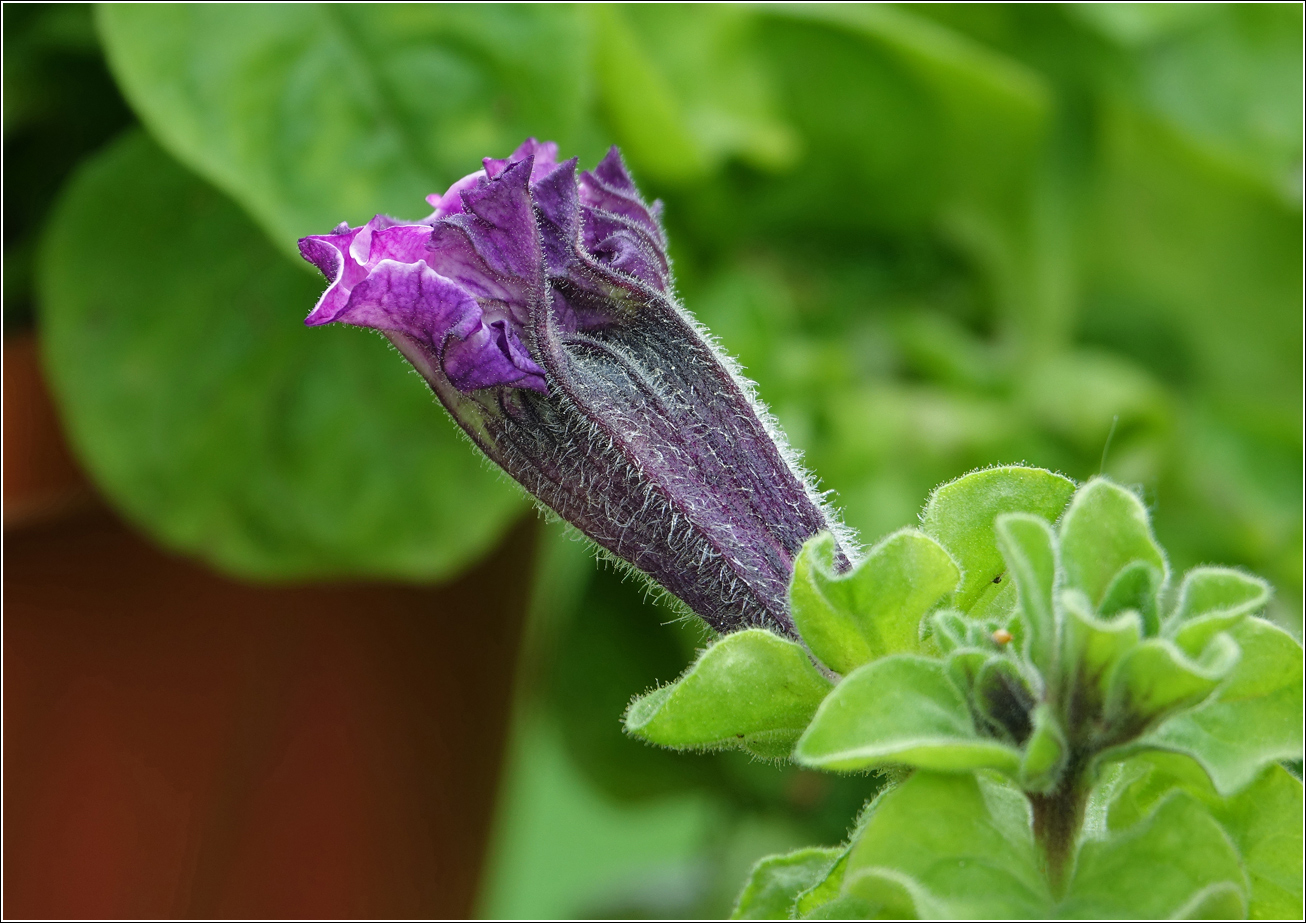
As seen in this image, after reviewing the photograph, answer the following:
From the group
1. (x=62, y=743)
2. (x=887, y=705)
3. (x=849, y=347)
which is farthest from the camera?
(x=849, y=347)

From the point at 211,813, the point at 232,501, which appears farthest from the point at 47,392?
the point at 211,813

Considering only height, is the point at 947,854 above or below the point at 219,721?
above

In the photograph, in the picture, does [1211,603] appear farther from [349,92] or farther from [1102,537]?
[349,92]

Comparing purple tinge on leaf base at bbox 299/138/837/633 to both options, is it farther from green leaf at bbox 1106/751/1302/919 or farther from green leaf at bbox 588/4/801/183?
green leaf at bbox 588/4/801/183

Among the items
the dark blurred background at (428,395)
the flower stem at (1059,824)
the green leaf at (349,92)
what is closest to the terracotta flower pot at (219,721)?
the dark blurred background at (428,395)

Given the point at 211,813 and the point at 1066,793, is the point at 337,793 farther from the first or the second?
the point at 1066,793

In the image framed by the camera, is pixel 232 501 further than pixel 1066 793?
Yes

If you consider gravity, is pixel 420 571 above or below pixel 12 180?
below

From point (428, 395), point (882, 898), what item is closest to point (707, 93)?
point (428, 395)
